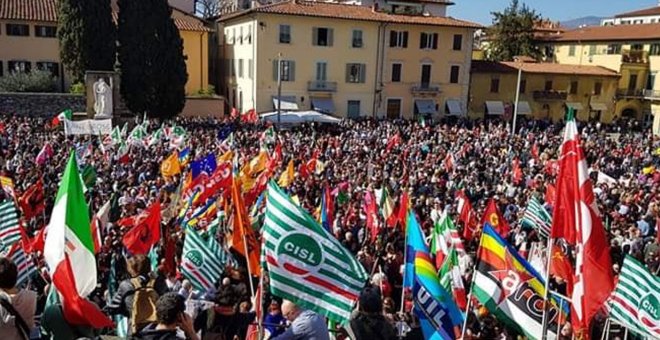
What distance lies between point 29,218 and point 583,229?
428 inches

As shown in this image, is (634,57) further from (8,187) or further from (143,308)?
(143,308)

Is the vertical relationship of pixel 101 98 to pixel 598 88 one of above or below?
below

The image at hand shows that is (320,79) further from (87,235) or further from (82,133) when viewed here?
(87,235)

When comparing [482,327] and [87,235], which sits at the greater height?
[87,235]

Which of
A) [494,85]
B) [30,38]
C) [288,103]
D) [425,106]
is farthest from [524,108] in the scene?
[30,38]

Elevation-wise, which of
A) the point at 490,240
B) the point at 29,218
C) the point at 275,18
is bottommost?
the point at 29,218

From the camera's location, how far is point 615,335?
26.0 ft

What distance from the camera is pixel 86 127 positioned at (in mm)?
22766

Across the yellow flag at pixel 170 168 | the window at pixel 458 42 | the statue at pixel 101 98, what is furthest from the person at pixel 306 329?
the window at pixel 458 42

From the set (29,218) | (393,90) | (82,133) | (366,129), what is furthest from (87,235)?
(393,90)

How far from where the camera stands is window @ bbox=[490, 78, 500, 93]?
49.2 metres

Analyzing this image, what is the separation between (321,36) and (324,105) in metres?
4.55

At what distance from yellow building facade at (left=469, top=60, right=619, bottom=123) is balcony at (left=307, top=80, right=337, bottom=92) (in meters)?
11.9

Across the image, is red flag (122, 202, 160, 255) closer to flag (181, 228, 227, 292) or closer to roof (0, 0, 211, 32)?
flag (181, 228, 227, 292)
